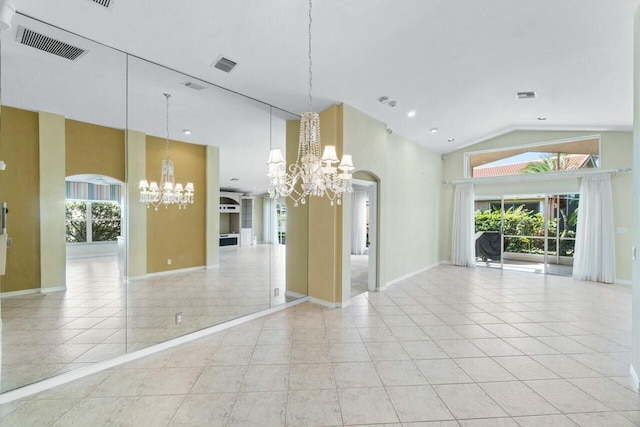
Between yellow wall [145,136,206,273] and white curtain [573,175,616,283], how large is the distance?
8.44 m

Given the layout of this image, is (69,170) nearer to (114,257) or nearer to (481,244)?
(114,257)

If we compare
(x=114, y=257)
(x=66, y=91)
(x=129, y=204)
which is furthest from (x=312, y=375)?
(x=66, y=91)

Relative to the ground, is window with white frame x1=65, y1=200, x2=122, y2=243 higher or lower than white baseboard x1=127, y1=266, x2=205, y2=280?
higher

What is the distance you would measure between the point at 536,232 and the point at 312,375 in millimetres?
8030

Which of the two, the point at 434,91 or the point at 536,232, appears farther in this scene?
the point at 536,232

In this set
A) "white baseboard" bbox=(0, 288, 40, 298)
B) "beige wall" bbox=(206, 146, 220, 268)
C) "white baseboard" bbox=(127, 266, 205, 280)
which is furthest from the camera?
"beige wall" bbox=(206, 146, 220, 268)

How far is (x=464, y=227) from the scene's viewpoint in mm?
8164

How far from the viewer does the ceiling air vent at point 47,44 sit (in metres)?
2.56

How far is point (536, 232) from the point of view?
764 centimetres

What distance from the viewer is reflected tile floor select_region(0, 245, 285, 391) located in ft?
8.36

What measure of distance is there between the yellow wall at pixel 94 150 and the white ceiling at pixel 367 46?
7.6 inches

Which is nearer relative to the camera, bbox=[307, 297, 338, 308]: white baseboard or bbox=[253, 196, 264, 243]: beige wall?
bbox=[307, 297, 338, 308]: white baseboard

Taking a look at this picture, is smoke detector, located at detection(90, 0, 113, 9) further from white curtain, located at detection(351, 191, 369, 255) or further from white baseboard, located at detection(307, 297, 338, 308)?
white curtain, located at detection(351, 191, 369, 255)

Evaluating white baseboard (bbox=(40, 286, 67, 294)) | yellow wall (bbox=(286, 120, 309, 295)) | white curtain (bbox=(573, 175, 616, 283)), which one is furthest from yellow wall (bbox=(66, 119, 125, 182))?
white curtain (bbox=(573, 175, 616, 283))
